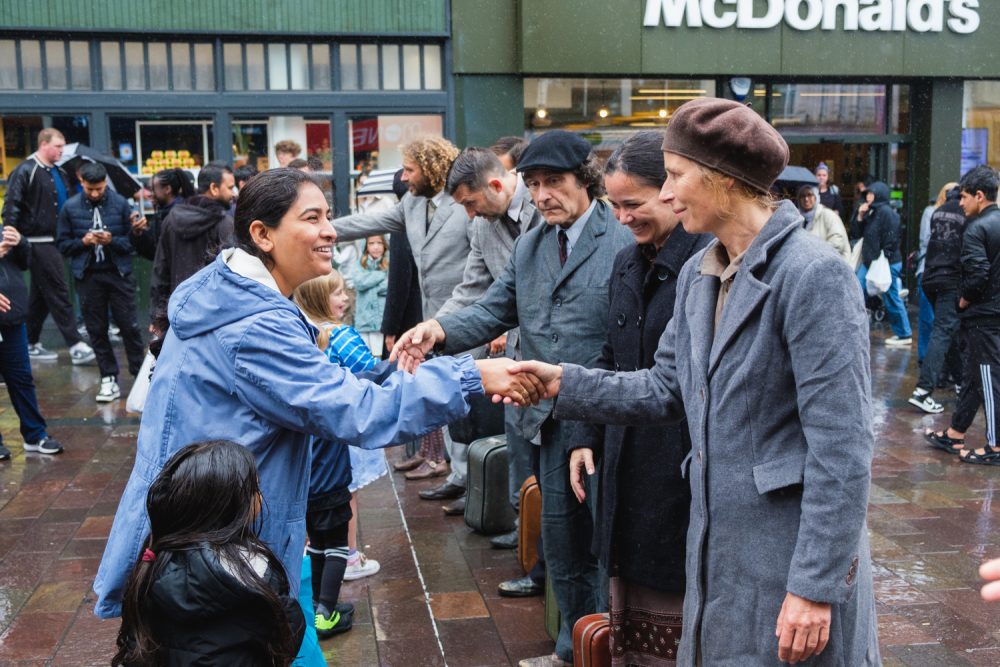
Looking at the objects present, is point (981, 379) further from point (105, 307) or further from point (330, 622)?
point (105, 307)

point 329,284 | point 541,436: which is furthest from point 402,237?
point 541,436

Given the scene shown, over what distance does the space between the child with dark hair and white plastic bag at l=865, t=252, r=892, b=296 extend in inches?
444

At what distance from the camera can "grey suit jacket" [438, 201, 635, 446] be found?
14.4ft

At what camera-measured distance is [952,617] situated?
5141 mm

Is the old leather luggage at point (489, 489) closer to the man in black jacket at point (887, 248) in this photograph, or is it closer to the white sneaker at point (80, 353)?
the white sneaker at point (80, 353)

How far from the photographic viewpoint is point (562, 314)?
14.6 ft

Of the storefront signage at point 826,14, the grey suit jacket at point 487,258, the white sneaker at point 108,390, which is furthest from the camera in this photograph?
the storefront signage at point 826,14

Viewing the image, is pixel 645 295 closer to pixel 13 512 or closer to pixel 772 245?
pixel 772 245

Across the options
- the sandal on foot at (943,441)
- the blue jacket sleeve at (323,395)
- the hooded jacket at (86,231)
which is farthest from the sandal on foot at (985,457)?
the hooded jacket at (86,231)

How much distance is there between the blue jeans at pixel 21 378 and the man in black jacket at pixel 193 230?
3.38 feet

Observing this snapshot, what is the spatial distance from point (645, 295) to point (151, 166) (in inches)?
435

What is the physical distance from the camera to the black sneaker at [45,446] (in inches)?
325

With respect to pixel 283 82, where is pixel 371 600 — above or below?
below

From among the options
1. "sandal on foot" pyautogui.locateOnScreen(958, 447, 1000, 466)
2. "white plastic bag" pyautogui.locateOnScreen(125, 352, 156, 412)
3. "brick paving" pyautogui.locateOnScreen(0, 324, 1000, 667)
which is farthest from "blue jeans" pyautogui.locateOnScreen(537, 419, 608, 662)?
"sandal on foot" pyautogui.locateOnScreen(958, 447, 1000, 466)
